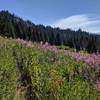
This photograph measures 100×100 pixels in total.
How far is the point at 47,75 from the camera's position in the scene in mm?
13547

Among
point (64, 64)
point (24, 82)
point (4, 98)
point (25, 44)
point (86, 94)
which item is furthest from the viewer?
point (25, 44)

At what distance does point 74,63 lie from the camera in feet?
52.3

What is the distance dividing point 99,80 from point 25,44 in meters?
6.65

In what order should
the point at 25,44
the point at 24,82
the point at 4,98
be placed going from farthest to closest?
the point at 25,44 < the point at 24,82 < the point at 4,98

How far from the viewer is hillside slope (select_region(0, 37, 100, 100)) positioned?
11.8 meters

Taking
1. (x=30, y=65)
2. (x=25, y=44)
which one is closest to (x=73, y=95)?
(x=30, y=65)

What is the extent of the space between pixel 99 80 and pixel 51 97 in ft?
10.6

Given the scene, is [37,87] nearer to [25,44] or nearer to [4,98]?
[4,98]

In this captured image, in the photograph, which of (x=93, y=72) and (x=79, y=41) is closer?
(x=93, y=72)

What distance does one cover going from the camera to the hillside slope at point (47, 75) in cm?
1179

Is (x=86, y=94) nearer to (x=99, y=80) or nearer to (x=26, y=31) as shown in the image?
(x=99, y=80)

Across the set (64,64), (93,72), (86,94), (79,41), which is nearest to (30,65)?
(64,64)

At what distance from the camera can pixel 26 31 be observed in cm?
11075

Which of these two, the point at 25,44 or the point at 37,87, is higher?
the point at 25,44
